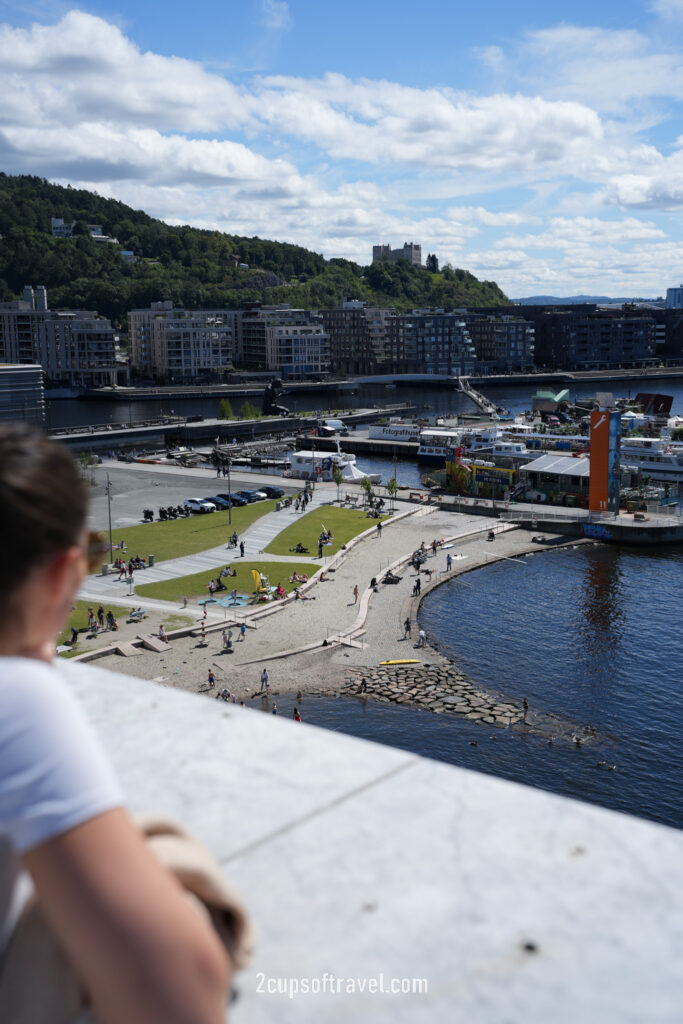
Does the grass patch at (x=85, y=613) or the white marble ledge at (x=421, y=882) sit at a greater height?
the white marble ledge at (x=421, y=882)

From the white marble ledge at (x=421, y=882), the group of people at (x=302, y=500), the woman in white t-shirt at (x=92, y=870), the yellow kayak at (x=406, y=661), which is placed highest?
the woman in white t-shirt at (x=92, y=870)

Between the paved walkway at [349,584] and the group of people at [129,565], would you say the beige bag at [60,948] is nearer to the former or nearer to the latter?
the paved walkway at [349,584]

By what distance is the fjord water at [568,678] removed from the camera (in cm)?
2125

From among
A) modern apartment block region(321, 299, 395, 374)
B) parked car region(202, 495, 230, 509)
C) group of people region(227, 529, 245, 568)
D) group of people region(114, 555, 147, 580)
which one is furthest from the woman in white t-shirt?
modern apartment block region(321, 299, 395, 374)

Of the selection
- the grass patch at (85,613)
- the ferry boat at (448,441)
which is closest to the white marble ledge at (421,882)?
the grass patch at (85,613)

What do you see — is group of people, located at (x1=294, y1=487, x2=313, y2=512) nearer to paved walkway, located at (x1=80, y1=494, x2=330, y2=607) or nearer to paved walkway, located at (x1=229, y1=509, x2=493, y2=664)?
paved walkway, located at (x1=80, y1=494, x2=330, y2=607)

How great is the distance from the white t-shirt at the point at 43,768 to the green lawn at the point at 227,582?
1244 inches

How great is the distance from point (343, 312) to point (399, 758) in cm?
15070

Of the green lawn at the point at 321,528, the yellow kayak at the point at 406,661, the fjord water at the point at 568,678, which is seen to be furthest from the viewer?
the green lawn at the point at 321,528

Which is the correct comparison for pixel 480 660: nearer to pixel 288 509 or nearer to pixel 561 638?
pixel 561 638

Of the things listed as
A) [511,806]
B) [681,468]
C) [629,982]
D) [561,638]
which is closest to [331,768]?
[511,806]

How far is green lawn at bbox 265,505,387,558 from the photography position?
1614 inches

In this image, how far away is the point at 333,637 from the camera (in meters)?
29.4

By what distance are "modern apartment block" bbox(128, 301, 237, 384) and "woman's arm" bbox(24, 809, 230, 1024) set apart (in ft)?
457
